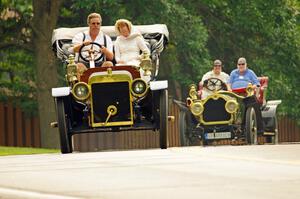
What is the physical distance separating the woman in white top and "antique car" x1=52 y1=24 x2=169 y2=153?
1.41 ft

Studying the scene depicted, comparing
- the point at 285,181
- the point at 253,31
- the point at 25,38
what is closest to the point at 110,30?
the point at 285,181

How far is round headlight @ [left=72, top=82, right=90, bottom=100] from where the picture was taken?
50.9 feet

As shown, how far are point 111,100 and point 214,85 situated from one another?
Answer: 6.68m

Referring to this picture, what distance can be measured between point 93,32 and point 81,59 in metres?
0.41

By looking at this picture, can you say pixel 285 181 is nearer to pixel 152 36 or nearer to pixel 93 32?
pixel 93 32

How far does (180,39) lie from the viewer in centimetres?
3155

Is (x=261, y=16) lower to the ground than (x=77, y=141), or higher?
higher

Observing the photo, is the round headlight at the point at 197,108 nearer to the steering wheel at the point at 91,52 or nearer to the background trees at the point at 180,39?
the steering wheel at the point at 91,52

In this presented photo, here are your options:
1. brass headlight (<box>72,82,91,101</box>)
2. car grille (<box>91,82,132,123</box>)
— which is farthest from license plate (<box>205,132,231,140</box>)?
brass headlight (<box>72,82,91,101</box>)

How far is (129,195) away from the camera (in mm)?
7867

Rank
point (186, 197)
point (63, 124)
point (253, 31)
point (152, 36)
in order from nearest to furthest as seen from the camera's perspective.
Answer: point (186, 197)
point (63, 124)
point (152, 36)
point (253, 31)

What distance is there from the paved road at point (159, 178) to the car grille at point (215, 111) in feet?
30.2

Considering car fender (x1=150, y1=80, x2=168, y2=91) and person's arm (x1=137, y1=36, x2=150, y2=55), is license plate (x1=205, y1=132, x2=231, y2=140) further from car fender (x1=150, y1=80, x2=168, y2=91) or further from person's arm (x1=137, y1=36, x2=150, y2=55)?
car fender (x1=150, y1=80, x2=168, y2=91)

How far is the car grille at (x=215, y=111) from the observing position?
2197 centimetres
